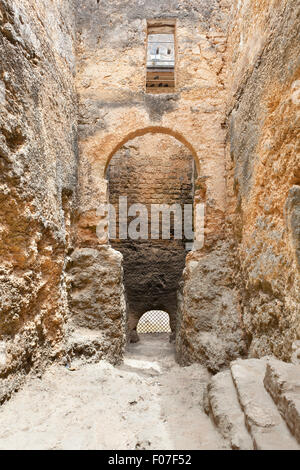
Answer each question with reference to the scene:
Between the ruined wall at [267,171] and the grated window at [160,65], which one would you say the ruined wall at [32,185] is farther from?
the grated window at [160,65]

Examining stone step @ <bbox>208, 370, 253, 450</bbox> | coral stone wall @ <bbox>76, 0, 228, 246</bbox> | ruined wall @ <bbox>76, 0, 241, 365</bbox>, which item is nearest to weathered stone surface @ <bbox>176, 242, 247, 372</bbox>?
ruined wall @ <bbox>76, 0, 241, 365</bbox>

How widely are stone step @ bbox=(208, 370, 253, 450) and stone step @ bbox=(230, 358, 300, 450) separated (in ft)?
0.15

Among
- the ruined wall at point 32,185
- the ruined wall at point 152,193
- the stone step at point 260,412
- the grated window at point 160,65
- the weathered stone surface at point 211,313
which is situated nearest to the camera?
the stone step at point 260,412

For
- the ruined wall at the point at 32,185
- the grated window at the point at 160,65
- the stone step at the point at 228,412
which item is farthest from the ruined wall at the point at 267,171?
the grated window at the point at 160,65

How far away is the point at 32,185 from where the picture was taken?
2.48 meters

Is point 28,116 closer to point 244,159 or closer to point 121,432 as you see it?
point 244,159

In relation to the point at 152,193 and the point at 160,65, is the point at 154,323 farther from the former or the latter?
the point at 160,65

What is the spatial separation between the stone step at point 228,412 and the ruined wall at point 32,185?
4.31 feet

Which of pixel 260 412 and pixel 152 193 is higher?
pixel 152 193

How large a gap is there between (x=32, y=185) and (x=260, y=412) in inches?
84.9

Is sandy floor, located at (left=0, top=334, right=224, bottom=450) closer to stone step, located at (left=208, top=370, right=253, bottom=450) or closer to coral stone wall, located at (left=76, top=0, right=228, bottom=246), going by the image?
stone step, located at (left=208, top=370, right=253, bottom=450)


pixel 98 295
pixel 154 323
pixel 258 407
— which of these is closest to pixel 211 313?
pixel 98 295

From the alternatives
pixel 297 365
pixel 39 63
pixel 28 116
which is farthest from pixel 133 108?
pixel 297 365

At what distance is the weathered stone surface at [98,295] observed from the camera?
3500 millimetres
